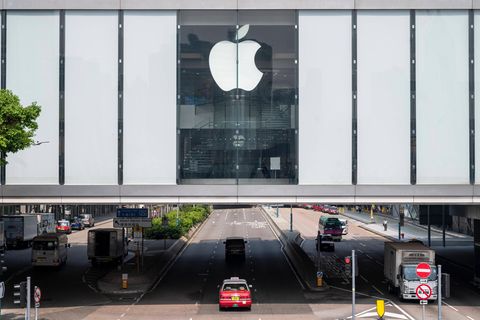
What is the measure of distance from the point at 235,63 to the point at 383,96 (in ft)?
23.8

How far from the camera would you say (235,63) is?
33.4 metres

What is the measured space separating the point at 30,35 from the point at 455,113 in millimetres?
20646

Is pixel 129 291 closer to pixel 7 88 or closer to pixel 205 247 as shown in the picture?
pixel 7 88

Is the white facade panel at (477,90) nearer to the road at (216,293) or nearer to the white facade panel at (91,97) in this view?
the road at (216,293)

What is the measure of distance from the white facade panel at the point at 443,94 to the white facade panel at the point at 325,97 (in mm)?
3483

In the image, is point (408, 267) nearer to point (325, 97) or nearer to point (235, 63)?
point (325, 97)

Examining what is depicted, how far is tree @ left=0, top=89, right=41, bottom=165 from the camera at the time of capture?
3070cm

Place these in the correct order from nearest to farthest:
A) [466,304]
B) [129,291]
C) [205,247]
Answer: [466,304] < [129,291] < [205,247]

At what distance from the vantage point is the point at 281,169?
33.8 metres

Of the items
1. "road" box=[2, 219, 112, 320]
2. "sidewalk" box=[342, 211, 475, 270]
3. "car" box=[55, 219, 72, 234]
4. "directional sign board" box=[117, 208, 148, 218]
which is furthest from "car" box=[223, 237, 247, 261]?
"car" box=[55, 219, 72, 234]

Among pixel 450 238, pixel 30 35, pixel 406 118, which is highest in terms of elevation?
pixel 30 35

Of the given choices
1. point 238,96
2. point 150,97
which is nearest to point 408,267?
point 238,96

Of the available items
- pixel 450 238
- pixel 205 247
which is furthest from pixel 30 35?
pixel 450 238

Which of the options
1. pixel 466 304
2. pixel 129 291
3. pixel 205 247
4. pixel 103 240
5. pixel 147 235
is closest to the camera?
pixel 466 304
